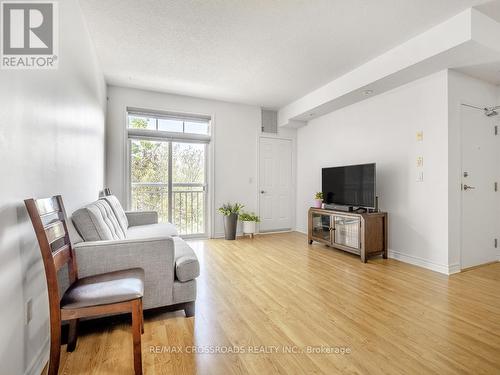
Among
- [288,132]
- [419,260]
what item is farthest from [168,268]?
[288,132]

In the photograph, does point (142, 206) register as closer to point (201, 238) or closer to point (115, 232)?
point (201, 238)

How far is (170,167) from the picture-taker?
15.1ft

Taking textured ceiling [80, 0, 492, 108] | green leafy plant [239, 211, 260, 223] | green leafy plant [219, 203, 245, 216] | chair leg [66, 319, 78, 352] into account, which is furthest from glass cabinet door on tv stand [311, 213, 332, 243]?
chair leg [66, 319, 78, 352]

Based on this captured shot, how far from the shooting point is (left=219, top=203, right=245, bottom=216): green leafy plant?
471 cm

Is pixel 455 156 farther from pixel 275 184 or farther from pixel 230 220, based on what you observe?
pixel 230 220

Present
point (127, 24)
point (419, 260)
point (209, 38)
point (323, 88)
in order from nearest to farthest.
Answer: point (127, 24)
point (209, 38)
point (419, 260)
point (323, 88)

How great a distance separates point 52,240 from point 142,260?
0.62 m

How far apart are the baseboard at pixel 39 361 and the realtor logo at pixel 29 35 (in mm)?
1540

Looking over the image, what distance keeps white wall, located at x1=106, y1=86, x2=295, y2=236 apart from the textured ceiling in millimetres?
427

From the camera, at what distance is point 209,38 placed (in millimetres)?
2795

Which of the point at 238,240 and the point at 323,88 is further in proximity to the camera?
the point at 238,240

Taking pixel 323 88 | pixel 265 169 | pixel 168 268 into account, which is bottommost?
pixel 168 268

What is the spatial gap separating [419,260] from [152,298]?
3264mm

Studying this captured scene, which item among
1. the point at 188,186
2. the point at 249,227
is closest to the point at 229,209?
the point at 249,227
